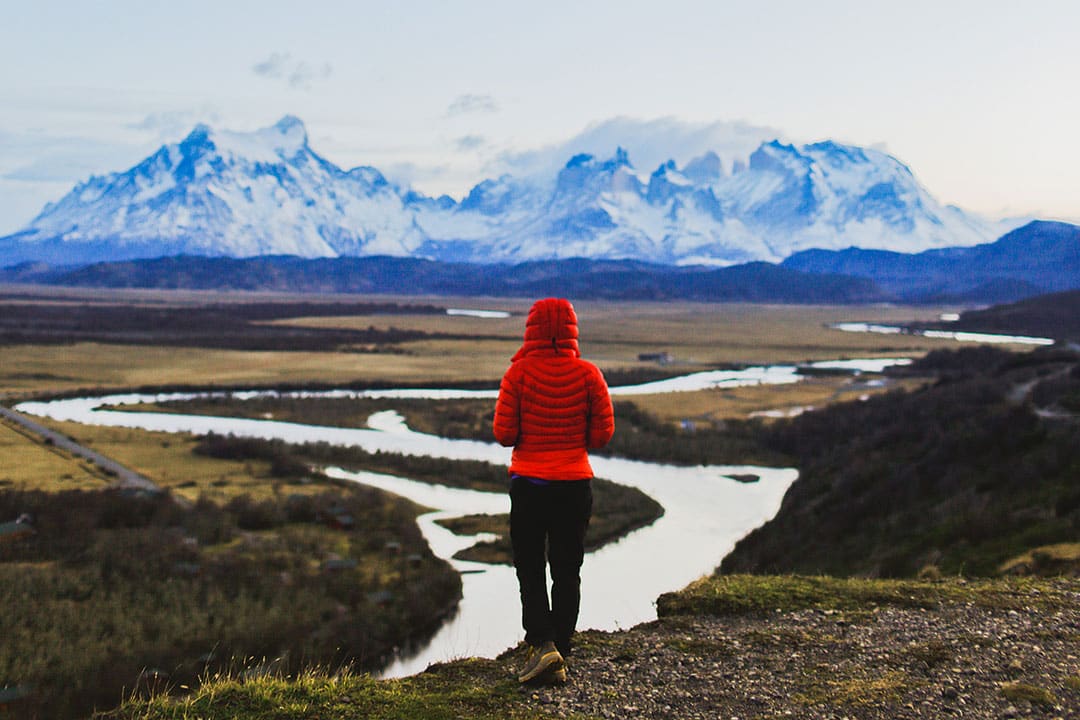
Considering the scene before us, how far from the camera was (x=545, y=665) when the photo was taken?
7.41 m

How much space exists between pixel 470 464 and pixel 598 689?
39.3m

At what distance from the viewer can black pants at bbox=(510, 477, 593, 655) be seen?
298 inches

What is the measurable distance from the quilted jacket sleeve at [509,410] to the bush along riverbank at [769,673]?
1.92m

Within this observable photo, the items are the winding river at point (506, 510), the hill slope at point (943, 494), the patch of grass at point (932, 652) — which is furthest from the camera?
the winding river at point (506, 510)

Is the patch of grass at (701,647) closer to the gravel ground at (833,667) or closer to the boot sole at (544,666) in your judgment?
the gravel ground at (833,667)

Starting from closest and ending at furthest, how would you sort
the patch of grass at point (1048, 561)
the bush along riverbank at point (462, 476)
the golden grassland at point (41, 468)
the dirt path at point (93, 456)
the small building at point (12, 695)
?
the patch of grass at point (1048, 561), the small building at point (12, 695), the golden grassland at point (41, 468), the bush along riverbank at point (462, 476), the dirt path at point (93, 456)

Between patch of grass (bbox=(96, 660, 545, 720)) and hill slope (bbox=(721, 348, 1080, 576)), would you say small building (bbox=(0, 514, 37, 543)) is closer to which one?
hill slope (bbox=(721, 348, 1080, 576))

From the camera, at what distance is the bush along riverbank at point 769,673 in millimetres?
6852

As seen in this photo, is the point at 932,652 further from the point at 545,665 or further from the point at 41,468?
the point at 41,468

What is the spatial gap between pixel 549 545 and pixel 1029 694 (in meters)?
3.62

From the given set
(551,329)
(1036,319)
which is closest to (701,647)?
(551,329)

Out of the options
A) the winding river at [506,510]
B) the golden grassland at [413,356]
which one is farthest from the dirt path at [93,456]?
the golden grassland at [413,356]

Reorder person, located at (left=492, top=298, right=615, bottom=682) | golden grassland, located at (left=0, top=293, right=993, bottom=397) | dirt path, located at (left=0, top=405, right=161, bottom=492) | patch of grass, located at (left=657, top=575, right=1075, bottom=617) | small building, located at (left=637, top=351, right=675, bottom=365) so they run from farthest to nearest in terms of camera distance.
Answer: small building, located at (left=637, top=351, right=675, bottom=365) → golden grassland, located at (left=0, top=293, right=993, bottom=397) → dirt path, located at (left=0, top=405, right=161, bottom=492) → patch of grass, located at (left=657, top=575, right=1075, bottom=617) → person, located at (left=492, top=298, right=615, bottom=682)

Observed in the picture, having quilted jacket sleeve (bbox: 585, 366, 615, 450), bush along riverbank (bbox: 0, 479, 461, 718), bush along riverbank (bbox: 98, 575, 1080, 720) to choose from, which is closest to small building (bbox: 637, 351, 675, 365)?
bush along riverbank (bbox: 0, 479, 461, 718)
